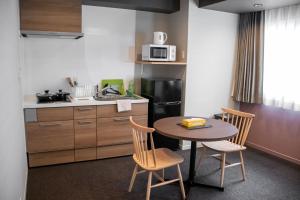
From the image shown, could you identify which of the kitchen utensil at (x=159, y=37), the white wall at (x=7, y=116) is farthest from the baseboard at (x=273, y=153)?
the white wall at (x=7, y=116)

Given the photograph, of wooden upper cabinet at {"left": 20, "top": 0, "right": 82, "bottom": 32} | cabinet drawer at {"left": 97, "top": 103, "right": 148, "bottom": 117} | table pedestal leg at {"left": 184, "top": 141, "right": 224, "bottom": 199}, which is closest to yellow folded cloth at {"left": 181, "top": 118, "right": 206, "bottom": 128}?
table pedestal leg at {"left": 184, "top": 141, "right": 224, "bottom": 199}

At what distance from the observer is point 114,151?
3.52 m

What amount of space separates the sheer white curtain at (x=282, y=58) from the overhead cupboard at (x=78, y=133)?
6.29ft

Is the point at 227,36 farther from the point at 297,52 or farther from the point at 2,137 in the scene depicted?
the point at 2,137

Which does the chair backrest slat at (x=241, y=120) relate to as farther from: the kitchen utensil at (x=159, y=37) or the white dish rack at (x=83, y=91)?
the white dish rack at (x=83, y=91)

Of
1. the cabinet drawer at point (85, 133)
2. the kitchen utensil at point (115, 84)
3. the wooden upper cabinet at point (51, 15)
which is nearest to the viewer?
the wooden upper cabinet at point (51, 15)

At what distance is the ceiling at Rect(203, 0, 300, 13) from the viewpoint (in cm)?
318

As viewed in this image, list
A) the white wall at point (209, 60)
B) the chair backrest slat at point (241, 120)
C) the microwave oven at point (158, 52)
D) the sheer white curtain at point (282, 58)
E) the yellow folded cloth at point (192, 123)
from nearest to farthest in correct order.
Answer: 1. the yellow folded cloth at point (192, 123)
2. the chair backrest slat at point (241, 120)
3. the sheer white curtain at point (282, 58)
4. the microwave oven at point (158, 52)
5. the white wall at point (209, 60)

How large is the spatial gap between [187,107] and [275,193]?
1660 millimetres

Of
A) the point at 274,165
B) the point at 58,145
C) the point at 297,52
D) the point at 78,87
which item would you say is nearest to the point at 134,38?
the point at 78,87

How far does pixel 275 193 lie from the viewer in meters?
2.69

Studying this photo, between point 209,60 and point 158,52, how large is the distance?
0.86m

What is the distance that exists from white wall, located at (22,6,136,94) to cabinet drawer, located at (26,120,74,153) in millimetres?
711

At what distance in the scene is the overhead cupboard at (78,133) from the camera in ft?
9.99
